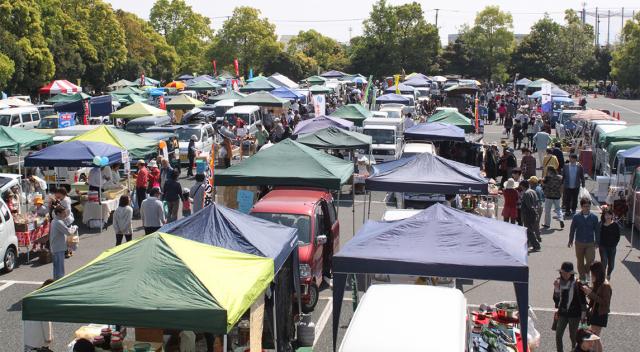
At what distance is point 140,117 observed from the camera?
31.4 m

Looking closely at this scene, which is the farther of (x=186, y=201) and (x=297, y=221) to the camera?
(x=186, y=201)

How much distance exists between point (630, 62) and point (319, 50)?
34778mm

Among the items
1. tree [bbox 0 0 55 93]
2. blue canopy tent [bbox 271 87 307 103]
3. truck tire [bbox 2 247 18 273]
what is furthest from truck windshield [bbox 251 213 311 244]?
tree [bbox 0 0 55 93]

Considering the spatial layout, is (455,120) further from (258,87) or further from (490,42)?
(490,42)

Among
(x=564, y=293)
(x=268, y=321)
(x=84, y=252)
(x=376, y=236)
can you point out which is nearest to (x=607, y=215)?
(x=564, y=293)

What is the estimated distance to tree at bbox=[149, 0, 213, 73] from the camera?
287ft

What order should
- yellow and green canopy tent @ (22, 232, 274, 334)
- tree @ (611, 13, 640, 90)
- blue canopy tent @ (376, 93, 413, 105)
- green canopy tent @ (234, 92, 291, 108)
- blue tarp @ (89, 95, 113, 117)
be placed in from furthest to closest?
1. tree @ (611, 13, 640, 90)
2. blue canopy tent @ (376, 93, 413, 105)
3. blue tarp @ (89, 95, 113, 117)
4. green canopy tent @ (234, 92, 291, 108)
5. yellow and green canopy tent @ (22, 232, 274, 334)

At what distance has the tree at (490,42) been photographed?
79.9 metres

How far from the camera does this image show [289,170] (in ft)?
48.2

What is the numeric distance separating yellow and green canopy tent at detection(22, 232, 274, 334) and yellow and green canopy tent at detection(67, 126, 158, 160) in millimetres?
10988

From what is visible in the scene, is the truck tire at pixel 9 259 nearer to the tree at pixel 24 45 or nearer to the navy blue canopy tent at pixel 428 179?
the navy blue canopy tent at pixel 428 179

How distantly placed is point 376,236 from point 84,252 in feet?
27.9

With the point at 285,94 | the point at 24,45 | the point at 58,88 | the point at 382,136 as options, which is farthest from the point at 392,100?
the point at 24,45

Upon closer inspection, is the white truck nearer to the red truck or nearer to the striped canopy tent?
the red truck
